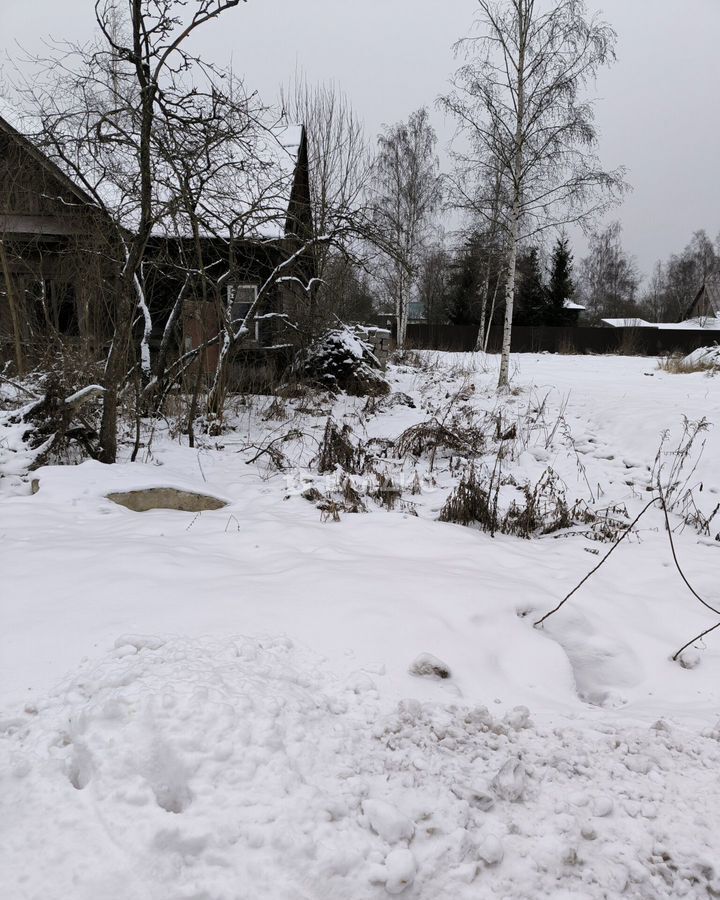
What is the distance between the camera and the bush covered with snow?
1024cm

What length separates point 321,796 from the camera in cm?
148

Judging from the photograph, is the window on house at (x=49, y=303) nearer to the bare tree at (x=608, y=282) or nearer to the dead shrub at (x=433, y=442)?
the dead shrub at (x=433, y=442)

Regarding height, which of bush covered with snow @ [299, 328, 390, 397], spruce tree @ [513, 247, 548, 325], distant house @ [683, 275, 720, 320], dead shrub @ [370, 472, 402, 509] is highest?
distant house @ [683, 275, 720, 320]

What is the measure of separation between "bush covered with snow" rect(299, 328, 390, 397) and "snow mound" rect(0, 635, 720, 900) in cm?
851

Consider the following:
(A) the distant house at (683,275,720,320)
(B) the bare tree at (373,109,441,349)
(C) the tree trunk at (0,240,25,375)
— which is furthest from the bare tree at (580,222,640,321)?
(C) the tree trunk at (0,240,25,375)

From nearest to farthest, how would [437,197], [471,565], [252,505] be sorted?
[471,565], [252,505], [437,197]

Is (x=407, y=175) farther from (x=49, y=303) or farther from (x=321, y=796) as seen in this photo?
(x=321, y=796)

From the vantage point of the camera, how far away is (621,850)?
1.42 meters

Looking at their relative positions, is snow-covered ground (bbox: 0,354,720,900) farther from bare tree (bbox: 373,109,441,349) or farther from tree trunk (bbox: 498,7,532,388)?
bare tree (bbox: 373,109,441,349)

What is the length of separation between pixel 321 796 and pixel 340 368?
9.17m

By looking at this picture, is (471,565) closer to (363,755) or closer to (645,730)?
(645,730)

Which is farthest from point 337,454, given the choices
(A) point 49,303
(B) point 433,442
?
(A) point 49,303

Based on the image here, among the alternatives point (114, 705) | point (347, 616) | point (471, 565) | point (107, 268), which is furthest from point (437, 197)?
point (114, 705)

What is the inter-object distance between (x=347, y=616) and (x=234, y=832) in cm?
110
